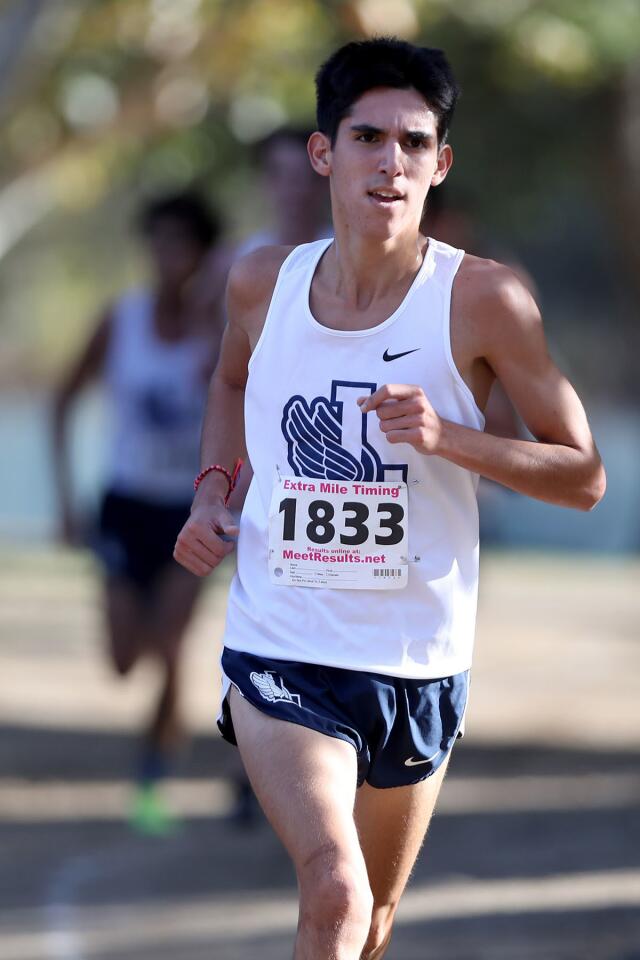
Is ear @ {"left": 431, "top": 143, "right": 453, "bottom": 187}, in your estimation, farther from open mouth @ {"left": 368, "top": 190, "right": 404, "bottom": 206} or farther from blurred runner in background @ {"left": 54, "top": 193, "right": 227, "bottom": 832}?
blurred runner in background @ {"left": 54, "top": 193, "right": 227, "bottom": 832}

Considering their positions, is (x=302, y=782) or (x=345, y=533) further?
(x=345, y=533)

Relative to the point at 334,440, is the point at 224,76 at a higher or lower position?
higher

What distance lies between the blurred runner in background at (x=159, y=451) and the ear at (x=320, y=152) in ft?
10.3

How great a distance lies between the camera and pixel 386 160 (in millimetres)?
3221

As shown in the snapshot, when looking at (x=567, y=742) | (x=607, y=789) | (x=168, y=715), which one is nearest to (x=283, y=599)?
(x=168, y=715)

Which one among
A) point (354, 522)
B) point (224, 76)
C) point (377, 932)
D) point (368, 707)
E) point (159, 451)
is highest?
point (224, 76)

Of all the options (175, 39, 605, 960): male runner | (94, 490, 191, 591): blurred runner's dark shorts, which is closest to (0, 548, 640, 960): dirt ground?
(94, 490, 191, 591): blurred runner's dark shorts

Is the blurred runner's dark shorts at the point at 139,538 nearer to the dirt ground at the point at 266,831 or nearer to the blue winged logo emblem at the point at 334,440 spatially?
the dirt ground at the point at 266,831

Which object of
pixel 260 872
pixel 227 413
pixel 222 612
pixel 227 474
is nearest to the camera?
pixel 227 474

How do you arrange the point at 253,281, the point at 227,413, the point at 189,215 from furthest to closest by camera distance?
the point at 189,215, the point at 227,413, the point at 253,281

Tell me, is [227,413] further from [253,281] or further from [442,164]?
[442,164]

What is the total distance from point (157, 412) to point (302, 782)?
3.72m

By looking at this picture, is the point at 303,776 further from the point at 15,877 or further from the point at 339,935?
the point at 15,877

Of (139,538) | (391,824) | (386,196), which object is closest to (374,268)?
(386,196)
